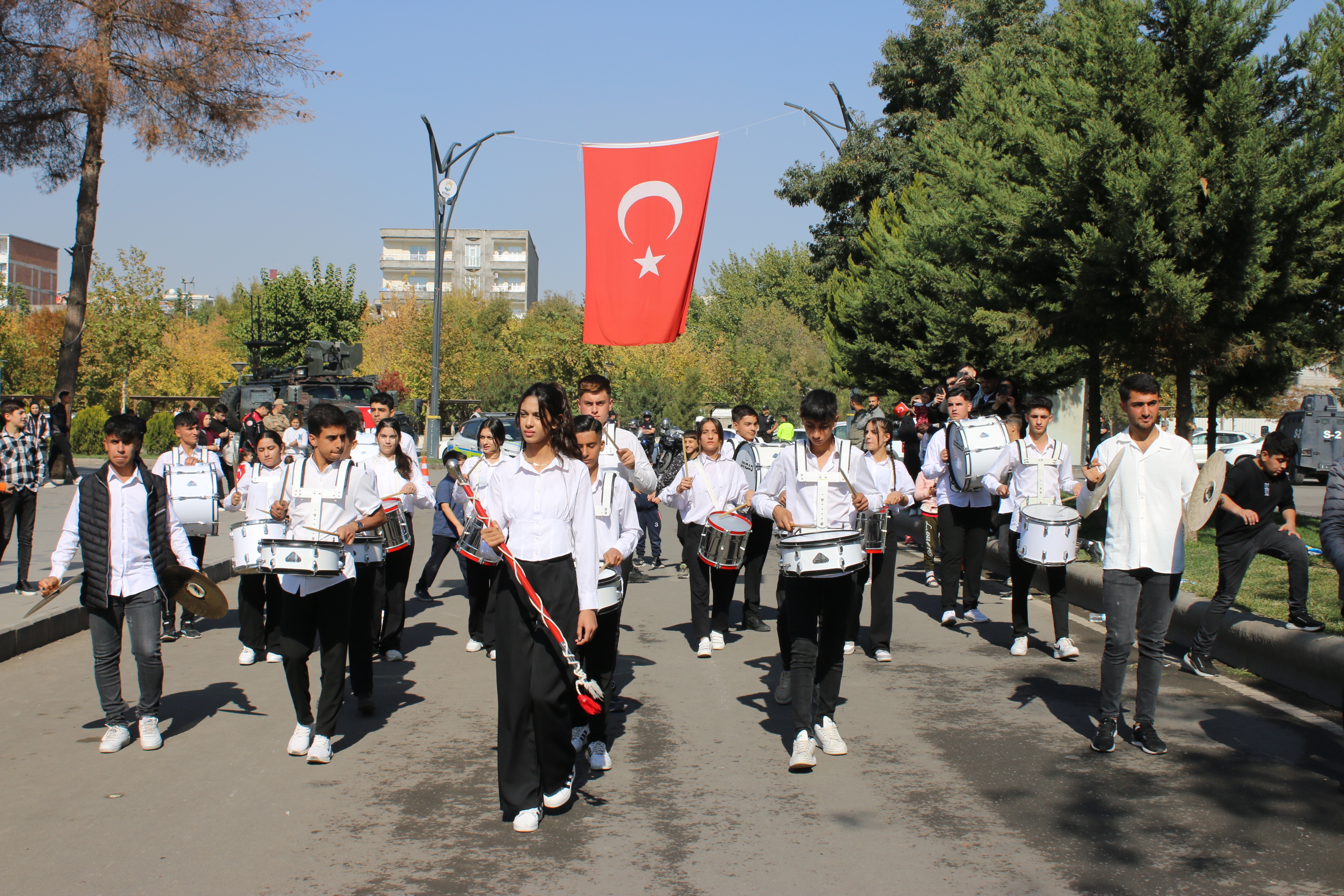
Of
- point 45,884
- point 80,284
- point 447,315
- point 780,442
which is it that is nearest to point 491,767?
point 45,884

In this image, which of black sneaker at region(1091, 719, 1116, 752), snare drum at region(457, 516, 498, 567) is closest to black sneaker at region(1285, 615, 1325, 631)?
black sneaker at region(1091, 719, 1116, 752)

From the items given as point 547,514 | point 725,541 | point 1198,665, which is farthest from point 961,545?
point 547,514

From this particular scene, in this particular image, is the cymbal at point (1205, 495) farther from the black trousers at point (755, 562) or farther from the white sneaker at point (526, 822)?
the black trousers at point (755, 562)

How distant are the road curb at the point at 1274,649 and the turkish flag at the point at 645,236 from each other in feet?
13.7

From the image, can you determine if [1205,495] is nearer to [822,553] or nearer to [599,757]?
[822,553]

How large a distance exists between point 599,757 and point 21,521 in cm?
742

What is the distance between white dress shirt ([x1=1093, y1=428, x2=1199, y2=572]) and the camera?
19.2ft

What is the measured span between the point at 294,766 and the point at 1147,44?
13013mm

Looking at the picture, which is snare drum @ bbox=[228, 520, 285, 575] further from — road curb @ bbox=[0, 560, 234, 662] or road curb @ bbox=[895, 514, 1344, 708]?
road curb @ bbox=[895, 514, 1344, 708]

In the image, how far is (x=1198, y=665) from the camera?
7758 millimetres

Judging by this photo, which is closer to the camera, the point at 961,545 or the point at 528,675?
the point at 528,675

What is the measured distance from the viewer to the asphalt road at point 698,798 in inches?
165

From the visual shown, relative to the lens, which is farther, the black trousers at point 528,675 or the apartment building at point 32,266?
the apartment building at point 32,266

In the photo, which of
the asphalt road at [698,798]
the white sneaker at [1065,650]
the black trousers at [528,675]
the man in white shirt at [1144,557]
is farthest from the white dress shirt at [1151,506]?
the black trousers at [528,675]
